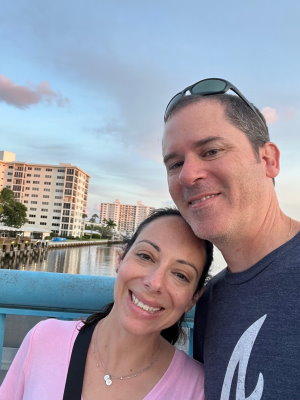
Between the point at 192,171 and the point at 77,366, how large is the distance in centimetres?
103

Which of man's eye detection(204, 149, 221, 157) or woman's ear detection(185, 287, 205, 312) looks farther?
woman's ear detection(185, 287, 205, 312)

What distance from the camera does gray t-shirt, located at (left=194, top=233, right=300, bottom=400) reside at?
116 centimetres

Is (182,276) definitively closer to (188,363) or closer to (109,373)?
(188,363)

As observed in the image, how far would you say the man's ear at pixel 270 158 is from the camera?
163 cm

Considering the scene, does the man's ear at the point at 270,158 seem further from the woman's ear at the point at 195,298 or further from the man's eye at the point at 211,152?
the woman's ear at the point at 195,298

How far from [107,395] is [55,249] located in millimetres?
67653

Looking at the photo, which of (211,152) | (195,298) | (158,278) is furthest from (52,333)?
(211,152)

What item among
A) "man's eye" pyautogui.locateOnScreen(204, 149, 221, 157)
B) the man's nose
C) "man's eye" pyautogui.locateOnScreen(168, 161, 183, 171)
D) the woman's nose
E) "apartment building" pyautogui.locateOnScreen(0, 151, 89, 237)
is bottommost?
the woman's nose

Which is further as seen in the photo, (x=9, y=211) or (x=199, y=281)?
(x=9, y=211)

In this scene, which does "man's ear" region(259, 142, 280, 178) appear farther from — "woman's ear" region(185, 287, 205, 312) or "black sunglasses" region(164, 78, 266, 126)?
"woman's ear" region(185, 287, 205, 312)

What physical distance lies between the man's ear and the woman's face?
0.49 meters

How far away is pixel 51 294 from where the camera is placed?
1.77 metres

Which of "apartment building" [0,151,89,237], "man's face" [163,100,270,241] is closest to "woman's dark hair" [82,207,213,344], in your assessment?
"man's face" [163,100,270,241]

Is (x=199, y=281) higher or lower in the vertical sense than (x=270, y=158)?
lower
